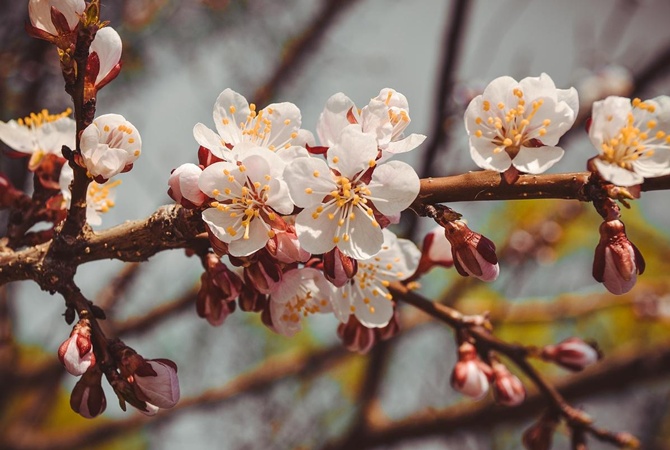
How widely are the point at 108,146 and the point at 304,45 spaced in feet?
9.28

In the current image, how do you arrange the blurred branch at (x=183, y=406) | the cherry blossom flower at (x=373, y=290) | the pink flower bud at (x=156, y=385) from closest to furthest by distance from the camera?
the pink flower bud at (x=156, y=385) → the cherry blossom flower at (x=373, y=290) → the blurred branch at (x=183, y=406)

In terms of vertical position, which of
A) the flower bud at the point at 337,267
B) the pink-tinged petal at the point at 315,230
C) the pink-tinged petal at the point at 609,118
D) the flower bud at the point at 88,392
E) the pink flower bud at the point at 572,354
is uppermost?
the pink-tinged petal at the point at 609,118

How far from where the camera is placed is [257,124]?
1097 mm

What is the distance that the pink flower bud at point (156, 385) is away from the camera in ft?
3.23

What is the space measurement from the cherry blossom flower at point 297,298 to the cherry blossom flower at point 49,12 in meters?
0.55

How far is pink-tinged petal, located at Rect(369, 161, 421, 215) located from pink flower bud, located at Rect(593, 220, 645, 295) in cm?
32

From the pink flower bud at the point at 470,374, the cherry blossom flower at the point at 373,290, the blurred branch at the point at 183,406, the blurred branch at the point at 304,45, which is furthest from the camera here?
the blurred branch at the point at 304,45

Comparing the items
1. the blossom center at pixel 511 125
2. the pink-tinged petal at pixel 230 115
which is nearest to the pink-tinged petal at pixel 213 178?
the pink-tinged petal at pixel 230 115

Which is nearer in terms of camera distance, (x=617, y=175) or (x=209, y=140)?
(x=617, y=175)

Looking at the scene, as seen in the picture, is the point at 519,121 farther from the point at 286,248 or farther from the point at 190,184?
the point at 190,184

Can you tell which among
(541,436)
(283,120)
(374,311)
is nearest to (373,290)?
(374,311)

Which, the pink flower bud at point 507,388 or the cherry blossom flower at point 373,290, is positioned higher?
the cherry blossom flower at point 373,290

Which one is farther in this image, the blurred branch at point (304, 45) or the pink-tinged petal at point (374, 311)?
the blurred branch at point (304, 45)

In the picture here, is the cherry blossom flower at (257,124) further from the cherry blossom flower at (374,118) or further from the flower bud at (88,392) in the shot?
the flower bud at (88,392)
